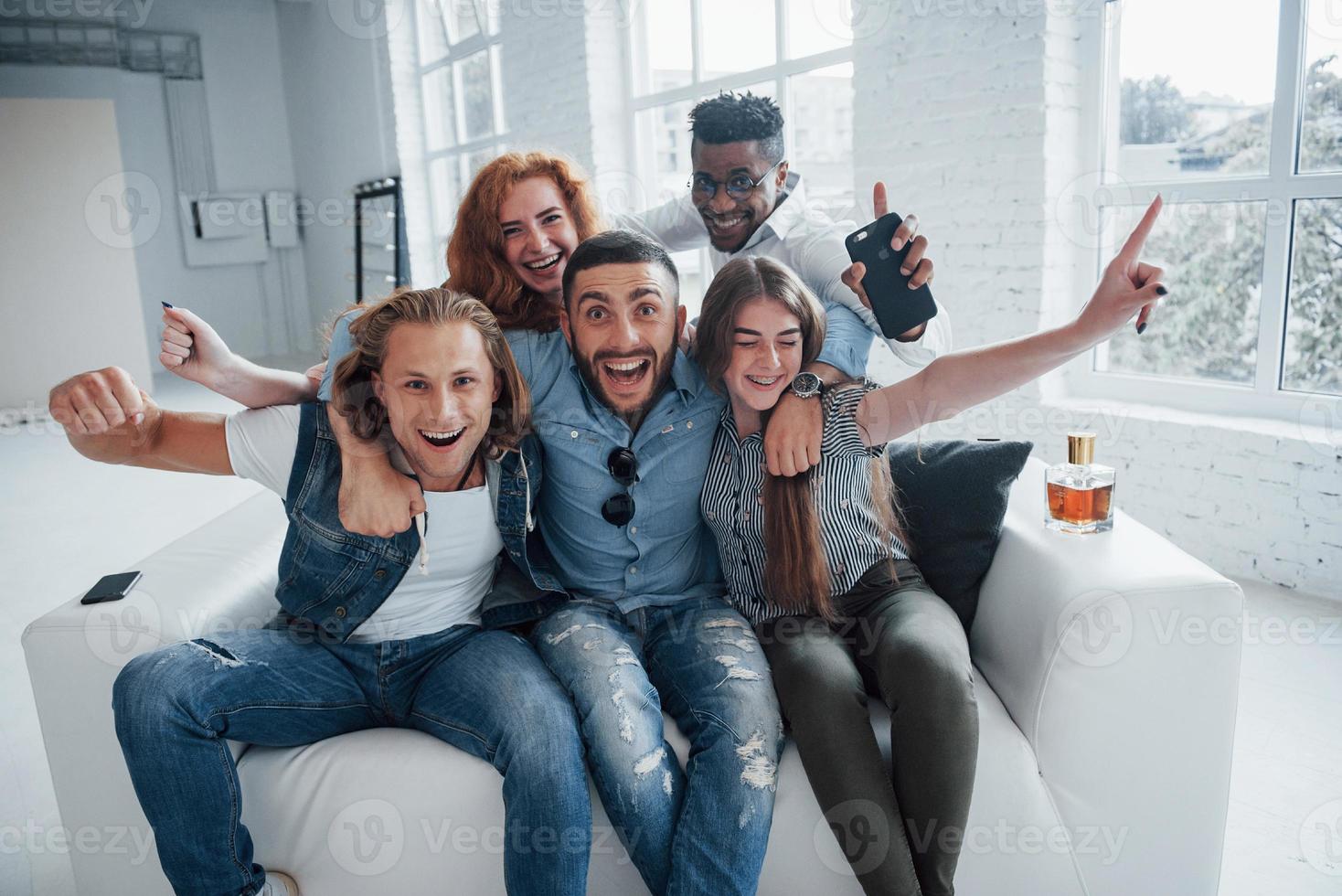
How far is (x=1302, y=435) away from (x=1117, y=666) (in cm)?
186

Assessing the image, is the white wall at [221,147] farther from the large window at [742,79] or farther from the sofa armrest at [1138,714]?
the sofa armrest at [1138,714]

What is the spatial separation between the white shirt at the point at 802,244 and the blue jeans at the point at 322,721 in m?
0.88

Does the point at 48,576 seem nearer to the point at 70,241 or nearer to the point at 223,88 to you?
the point at 70,241

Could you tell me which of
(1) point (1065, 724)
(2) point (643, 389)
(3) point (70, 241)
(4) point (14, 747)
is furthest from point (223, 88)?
(1) point (1065, 724)

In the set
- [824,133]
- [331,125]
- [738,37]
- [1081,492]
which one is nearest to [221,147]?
[331,125]

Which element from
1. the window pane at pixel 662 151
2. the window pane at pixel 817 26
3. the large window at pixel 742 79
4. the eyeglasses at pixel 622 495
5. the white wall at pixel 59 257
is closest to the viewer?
the eyeglasses at pixel 622 495

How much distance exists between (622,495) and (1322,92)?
2467 mm

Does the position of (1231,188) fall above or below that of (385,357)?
above

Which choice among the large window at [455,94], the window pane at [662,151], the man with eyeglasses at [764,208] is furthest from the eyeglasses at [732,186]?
the large window at [455,94]

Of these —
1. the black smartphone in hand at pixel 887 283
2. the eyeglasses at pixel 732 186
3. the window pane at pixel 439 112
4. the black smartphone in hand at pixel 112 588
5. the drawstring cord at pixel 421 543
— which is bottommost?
the black smartphone in hand at pixel 112 588

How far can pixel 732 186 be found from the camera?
6.98 ft

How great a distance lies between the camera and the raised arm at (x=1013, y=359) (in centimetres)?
142

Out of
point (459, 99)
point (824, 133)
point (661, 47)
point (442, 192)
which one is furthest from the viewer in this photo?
point (442, 192)

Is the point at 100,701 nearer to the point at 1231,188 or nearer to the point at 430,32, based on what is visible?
the point at 1231,188
